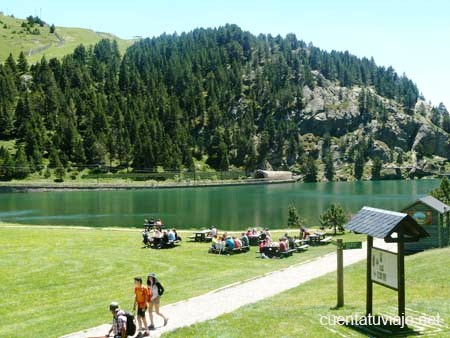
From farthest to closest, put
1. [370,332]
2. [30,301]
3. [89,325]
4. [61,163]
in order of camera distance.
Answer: [61,163] → [30,301] → [89,325] → [370,332]

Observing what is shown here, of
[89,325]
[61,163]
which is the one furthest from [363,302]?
[61,163]

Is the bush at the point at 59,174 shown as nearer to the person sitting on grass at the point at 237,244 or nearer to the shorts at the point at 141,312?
the person sitting on grass at the point at 237,244

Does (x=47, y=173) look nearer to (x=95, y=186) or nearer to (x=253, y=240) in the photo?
(x=95, y=186)

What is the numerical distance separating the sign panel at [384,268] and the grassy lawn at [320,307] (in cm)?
129

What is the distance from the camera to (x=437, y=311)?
1419 centimetres

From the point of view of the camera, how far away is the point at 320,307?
52.4 feet

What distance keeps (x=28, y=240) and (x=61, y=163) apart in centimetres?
13797

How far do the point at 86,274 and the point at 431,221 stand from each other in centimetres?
2031

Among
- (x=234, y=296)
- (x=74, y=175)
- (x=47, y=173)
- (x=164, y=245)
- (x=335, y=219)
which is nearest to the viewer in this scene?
(x=234, y=296)

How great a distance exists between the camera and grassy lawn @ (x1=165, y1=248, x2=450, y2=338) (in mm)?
13273

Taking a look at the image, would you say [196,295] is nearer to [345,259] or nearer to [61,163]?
[345,259]

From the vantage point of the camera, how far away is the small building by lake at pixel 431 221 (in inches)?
1198

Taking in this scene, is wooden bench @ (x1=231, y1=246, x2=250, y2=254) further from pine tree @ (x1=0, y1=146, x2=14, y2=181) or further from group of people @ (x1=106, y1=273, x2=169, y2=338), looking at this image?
pine tree @ (x1=0, y1=146, x2=14, y2=181)

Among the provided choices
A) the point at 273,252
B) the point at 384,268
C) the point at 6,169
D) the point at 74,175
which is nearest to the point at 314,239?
the point at 273,252
